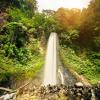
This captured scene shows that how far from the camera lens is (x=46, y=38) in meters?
26.1

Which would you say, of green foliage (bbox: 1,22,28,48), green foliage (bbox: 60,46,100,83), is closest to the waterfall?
green foliage (bbox: 60,46,100,83)

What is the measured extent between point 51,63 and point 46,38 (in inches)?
188

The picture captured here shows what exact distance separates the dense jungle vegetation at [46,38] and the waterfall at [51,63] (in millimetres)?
468

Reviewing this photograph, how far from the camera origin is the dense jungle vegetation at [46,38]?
69.9ft

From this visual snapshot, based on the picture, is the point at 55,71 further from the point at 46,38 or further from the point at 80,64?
the point at 46,38

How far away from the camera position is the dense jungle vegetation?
21.3 meters

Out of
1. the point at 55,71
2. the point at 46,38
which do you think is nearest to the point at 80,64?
the point at 55,71

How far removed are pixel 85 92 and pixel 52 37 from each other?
990 cm

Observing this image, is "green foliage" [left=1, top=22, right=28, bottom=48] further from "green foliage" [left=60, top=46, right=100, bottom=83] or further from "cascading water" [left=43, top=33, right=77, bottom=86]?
"green foliage" [left=60, top=46, right=100, bottom=83]

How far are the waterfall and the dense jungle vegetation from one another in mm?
468

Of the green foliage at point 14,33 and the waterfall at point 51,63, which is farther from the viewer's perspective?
the green foliage at point 14,33

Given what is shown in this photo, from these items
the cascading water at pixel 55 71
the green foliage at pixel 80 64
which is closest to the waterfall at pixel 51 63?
the cascading water at pixel 55 71

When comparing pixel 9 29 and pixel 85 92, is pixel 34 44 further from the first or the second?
pixel 85 92

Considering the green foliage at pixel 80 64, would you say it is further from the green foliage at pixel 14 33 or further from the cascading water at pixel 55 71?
the green foliage at pixel 14 33
